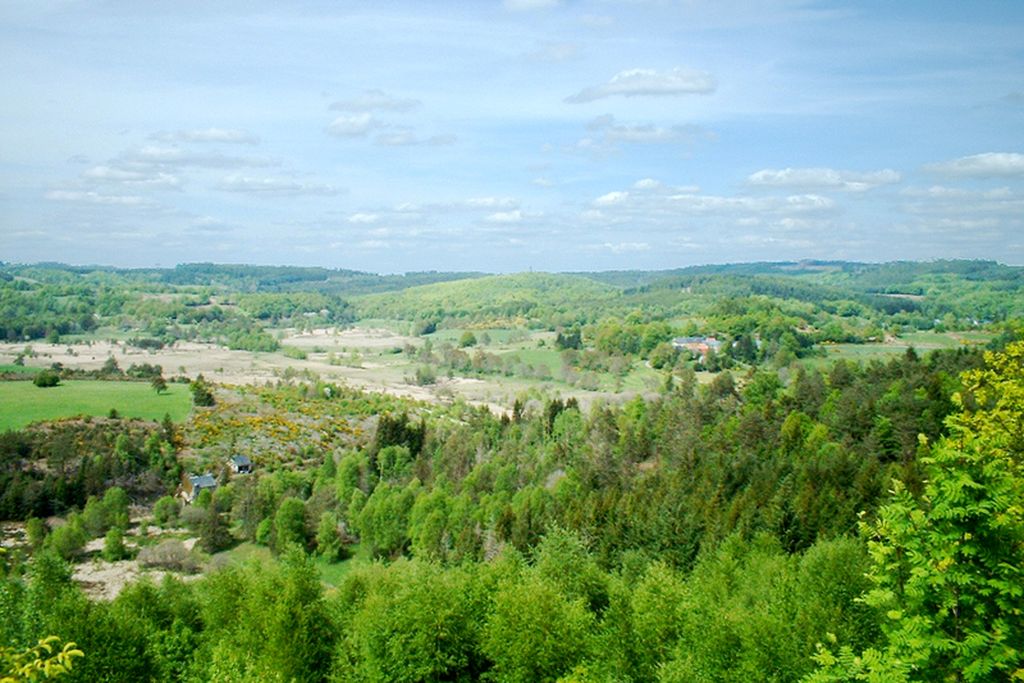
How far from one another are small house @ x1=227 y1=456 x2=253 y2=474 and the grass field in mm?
16446

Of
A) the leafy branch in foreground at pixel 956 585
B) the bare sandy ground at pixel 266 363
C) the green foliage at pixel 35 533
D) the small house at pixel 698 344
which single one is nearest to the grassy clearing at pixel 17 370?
the bare sandy ground at pixel 266 363

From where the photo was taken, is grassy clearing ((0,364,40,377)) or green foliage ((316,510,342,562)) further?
grassy clearing ((0,364,40,377))

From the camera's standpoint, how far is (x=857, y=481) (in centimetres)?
3934

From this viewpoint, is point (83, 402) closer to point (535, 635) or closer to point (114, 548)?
point (114, 548)

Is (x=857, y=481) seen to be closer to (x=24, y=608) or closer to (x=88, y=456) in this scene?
(x=24, y=608)

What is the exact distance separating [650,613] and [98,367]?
131 metres

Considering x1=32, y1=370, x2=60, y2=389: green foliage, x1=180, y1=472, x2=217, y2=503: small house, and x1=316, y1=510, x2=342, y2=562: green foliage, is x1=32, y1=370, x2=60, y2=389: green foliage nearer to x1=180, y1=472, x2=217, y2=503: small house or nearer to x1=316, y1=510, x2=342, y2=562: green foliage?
x1=180, y1=472, x2=217, y2=503: small house

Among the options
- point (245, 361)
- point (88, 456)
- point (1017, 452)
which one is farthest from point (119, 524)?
point (245, 361)

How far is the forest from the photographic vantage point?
410 inches

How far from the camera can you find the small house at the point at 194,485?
7056 centimetres

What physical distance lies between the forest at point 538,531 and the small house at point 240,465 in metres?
0.22

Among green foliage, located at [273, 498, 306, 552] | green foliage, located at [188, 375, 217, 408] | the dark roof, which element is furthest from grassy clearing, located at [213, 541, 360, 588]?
green foliage, located at [188, 375, 217, 408]

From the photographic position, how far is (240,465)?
77.9 metres

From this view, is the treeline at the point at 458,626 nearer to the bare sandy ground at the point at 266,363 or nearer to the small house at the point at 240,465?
the small house at the point at 240,465
